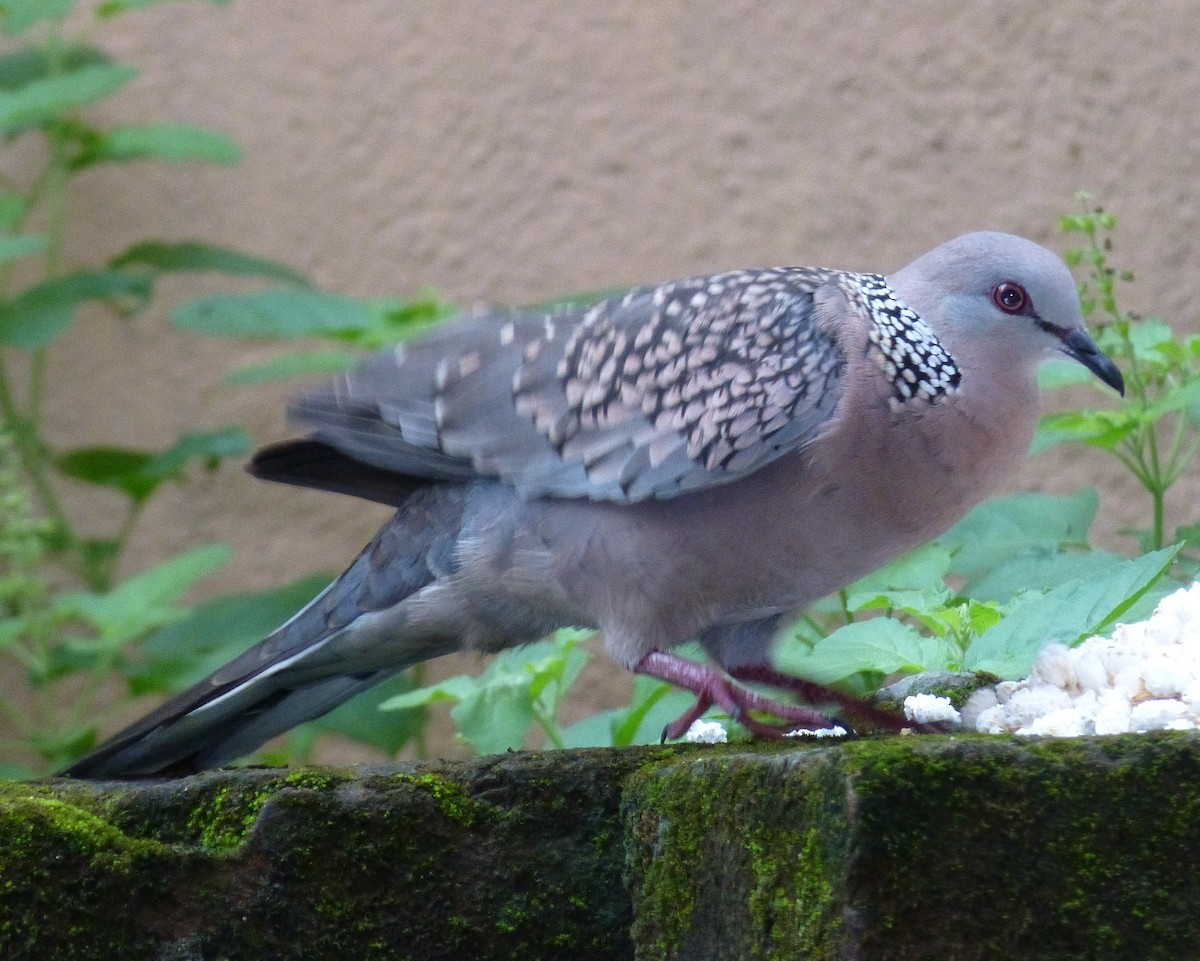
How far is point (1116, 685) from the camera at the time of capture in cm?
190

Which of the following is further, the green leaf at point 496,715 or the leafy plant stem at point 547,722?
the leafy plant stem at point 547,722

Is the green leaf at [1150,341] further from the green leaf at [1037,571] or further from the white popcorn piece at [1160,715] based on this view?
the white popcorn piece at [1160,715]

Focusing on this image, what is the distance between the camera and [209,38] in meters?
5.41

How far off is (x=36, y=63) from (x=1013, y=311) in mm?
3862

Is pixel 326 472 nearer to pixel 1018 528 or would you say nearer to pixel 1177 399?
pixel 1018 528

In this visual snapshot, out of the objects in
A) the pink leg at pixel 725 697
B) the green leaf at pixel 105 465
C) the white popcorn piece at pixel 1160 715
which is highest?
the white popcorn piece at pixel 1160 715

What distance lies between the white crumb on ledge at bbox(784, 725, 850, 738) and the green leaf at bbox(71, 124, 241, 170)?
3.01 metres

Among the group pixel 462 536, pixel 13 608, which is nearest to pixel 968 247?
pixel 462 536

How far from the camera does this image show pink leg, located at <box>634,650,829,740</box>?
87.6 inches

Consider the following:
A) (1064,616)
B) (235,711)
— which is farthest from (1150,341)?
(235,711)

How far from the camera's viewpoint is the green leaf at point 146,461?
4.55m

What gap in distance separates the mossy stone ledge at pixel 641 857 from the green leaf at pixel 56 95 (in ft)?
8.35

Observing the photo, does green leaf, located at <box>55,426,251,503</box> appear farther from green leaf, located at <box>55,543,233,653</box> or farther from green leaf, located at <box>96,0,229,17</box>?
green leaf, located at <box>96,0,229,17</box>

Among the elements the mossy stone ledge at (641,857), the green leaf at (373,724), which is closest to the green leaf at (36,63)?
the green leaf at (373,724)
